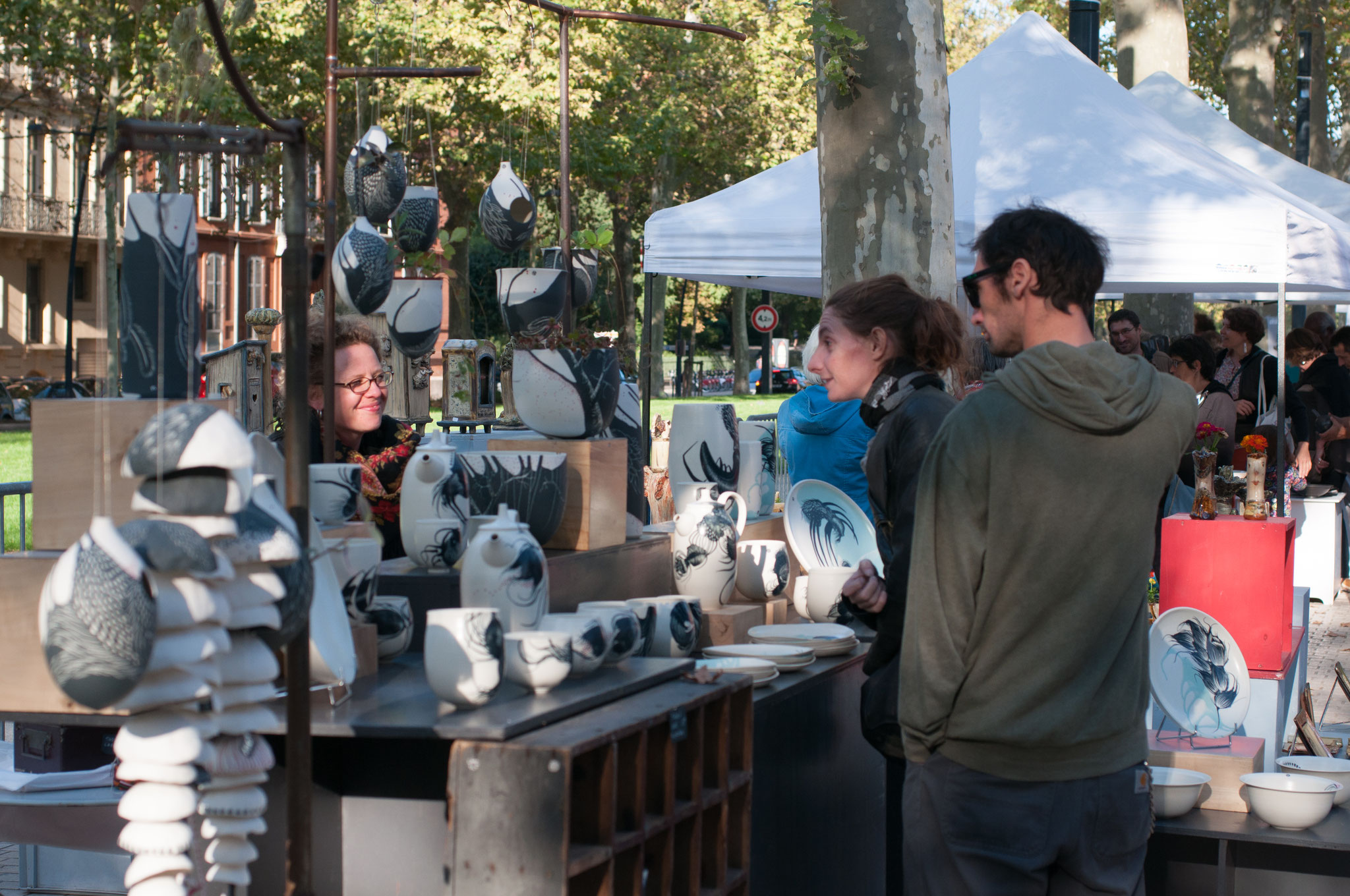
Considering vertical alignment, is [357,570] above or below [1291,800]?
above

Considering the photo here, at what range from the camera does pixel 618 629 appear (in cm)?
208

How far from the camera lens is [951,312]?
2465mm

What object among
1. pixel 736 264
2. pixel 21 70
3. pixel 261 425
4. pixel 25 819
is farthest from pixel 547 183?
pixel 25 819

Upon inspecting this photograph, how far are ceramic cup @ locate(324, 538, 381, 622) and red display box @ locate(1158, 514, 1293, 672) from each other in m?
2.55

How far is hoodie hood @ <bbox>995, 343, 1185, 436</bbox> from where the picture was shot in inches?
67.3

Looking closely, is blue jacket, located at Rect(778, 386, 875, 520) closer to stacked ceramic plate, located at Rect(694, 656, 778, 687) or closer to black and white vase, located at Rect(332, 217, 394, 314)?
black and white vase, located at Rect(332, 217, 394, 314)

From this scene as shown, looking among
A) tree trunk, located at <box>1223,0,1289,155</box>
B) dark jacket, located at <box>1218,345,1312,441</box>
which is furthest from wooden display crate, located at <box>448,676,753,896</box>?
tree trunk, located at <box>1223,0,1289,155</box>

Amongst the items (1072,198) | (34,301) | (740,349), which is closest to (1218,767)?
(1072,198)

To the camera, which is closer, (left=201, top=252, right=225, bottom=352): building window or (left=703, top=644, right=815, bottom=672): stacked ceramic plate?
(left=201, top=252, right=225, bottom=352): building window

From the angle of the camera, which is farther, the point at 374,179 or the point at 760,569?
the point at 374,179

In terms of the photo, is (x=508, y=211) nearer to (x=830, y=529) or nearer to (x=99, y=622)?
(x=830, y=529)

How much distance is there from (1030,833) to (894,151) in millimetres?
3471

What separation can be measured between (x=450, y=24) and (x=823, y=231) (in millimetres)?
15647

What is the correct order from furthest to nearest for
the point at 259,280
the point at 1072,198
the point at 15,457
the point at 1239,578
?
the point at 15,457
the point at 259,280
the point at 1072,198
the point at 1239,578
